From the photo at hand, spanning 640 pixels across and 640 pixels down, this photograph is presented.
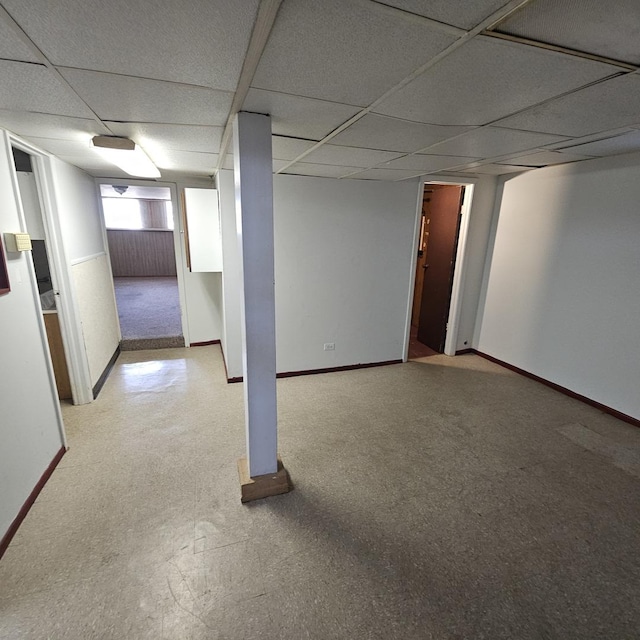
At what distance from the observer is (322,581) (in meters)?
1.60

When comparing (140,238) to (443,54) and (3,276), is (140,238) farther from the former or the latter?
(443,54)

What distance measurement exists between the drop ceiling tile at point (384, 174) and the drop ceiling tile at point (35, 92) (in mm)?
2217

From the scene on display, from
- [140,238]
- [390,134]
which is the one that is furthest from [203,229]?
[140,238]

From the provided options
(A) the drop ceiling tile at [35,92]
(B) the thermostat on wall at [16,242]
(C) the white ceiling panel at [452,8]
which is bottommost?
(B) the thermostat on wall at [16,242]

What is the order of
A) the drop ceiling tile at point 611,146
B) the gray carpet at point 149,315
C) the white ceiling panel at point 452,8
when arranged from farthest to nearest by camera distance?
1. the gray carpet at point 149,315
2. the drop ceiling tile at point 611,146
3. the white ceiling panel at point 452,8

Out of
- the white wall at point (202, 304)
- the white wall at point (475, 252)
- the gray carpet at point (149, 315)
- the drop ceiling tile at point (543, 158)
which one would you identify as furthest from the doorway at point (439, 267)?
the gray carpet at point (149, 315)

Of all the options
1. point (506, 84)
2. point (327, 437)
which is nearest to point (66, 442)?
point (327, 437)

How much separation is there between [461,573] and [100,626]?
5.47 ft

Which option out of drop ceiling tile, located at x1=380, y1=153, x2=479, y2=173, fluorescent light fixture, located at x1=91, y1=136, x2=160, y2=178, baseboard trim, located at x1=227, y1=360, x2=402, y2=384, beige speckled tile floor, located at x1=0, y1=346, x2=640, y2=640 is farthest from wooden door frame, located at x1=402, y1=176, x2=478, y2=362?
fluorescent light fixture, located at x1=91, y1=136, x2=160, y2=178

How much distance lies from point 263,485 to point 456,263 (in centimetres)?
350

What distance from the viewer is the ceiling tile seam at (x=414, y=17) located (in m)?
0.83

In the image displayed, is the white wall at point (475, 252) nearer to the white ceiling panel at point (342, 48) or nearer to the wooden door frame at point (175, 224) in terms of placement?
the white ceiling panel at point (342, 48)

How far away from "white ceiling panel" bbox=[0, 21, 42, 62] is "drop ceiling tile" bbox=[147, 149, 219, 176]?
4.60 ft

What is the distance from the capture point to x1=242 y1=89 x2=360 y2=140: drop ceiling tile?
142 centimetres
